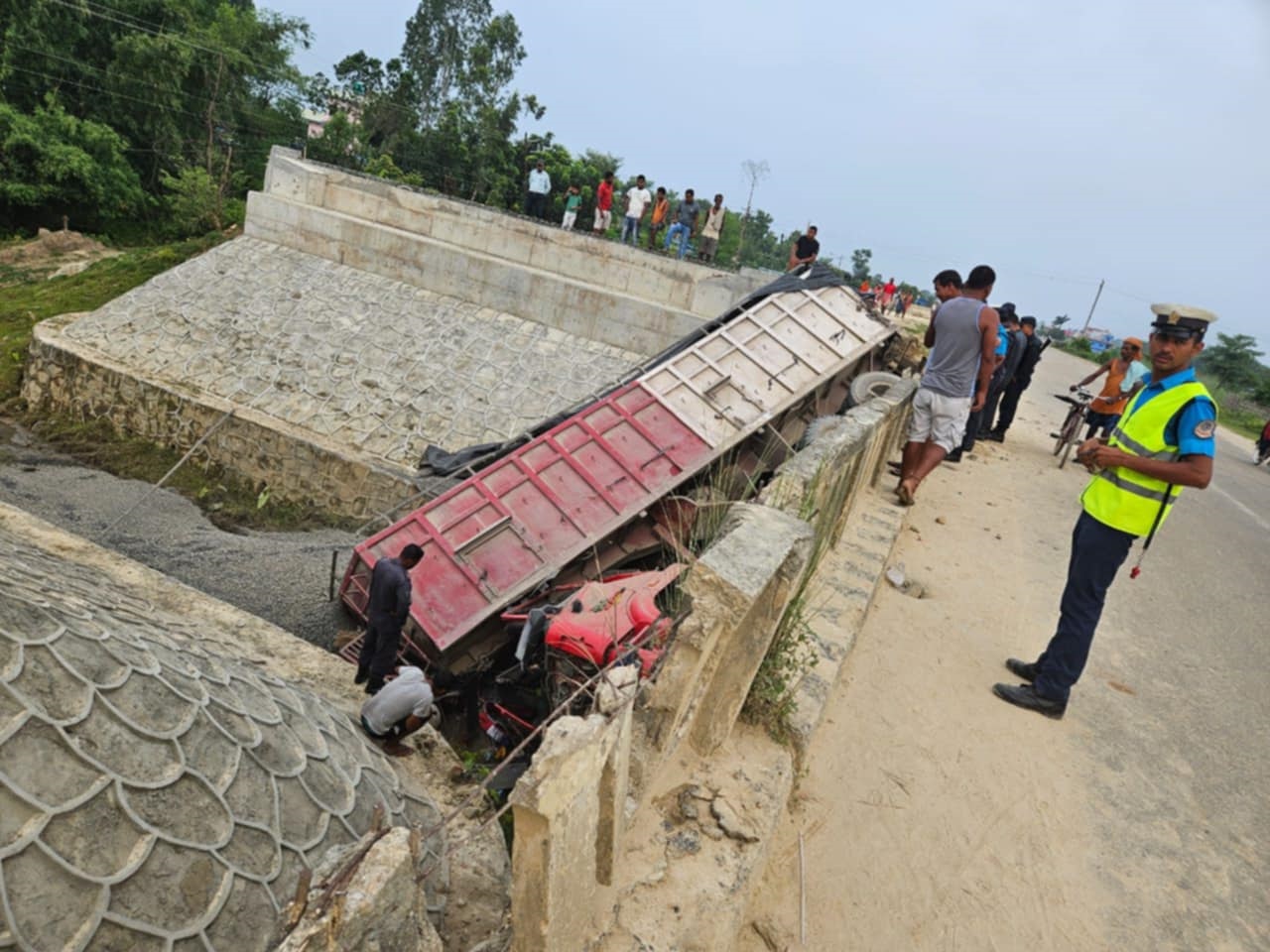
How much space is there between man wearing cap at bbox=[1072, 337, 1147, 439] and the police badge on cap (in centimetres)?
561

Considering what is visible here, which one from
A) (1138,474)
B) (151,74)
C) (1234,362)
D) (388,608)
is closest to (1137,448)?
(1138,474)

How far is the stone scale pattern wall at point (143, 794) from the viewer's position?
5.88 ft

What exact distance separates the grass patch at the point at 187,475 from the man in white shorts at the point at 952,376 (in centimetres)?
781

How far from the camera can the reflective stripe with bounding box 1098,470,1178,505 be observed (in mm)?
3035

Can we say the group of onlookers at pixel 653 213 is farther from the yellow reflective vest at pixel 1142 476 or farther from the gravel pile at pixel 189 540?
the yellow reflective vest at pixel 1142 476

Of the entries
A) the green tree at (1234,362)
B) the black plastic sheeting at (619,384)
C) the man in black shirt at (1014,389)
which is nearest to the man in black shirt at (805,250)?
the black plastic sheeting at (619,384)

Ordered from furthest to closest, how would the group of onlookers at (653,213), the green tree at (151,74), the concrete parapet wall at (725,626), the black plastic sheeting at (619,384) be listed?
1. the green tree at (151,74)
2. the group of onlookers at (653,213)
3. the black plastic sheeting at (619,384)
4. the concrete parapet wall at (725,626)

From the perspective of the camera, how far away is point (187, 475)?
429 inches

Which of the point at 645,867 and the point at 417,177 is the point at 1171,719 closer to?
the point at 645,867

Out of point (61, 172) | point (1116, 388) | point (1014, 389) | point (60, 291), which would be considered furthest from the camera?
point (61, 172)

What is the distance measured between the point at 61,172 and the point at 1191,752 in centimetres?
2467

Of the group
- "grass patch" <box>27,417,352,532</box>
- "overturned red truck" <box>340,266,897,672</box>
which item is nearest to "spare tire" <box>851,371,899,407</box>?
"overturned red truck" <box>340,266,897,672</box>

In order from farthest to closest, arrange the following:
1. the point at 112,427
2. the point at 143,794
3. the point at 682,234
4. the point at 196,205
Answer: the point at 196,205, the point at 682,234, the point at 112,427, the point at 143,794

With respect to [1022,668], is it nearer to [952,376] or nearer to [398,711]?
[952,376]
